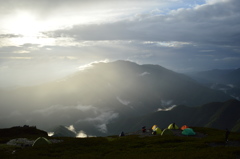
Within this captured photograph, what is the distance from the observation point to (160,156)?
127ft

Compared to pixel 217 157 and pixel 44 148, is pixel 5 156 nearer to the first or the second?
pixel 44 148

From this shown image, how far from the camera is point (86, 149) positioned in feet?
168

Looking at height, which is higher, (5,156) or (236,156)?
(5,156)

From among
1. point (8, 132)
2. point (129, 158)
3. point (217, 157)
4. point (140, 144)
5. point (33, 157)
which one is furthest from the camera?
point (8, 132)

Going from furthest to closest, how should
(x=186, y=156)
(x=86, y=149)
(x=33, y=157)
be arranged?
(x=86, y=149) < (x=33, y=157) < (x=186, y=156)

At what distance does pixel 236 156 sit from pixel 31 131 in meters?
102

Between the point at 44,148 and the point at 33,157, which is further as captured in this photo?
the point at 44,148

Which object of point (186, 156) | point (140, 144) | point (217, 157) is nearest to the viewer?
point (217, 157)

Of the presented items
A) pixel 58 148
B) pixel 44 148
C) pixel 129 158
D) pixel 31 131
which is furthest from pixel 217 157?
pixel 31 131

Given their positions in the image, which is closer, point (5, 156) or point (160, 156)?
point (160, 156)

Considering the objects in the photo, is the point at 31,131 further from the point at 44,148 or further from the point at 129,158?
the point at 129,158

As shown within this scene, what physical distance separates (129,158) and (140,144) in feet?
55.7

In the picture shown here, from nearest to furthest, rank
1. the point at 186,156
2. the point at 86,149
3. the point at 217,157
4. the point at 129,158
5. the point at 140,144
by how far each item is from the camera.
Answer: 1. the point at 217,157
2. the point at 186,156
3. the point at 129,158
4. the point at 86,149
5. the point at 140,144

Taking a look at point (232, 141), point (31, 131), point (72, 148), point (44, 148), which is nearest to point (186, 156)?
point (232, 141)
